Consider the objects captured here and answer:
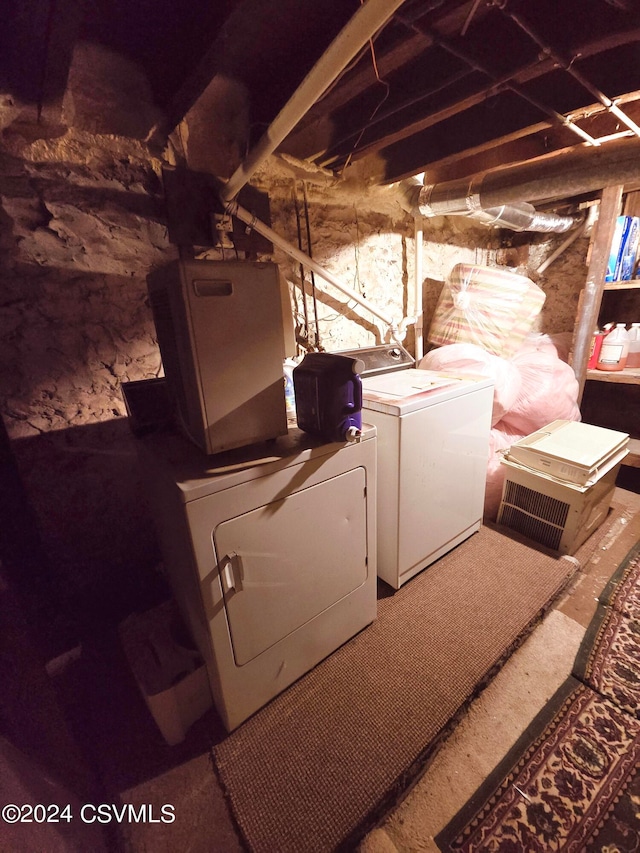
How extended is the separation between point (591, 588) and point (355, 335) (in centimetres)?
192

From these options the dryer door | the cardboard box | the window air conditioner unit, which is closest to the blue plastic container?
the dryer door

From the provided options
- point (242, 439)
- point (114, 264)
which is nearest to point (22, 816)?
point (242, 439)

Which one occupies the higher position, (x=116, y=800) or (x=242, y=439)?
(x=242, y=439)

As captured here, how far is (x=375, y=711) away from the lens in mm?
1185

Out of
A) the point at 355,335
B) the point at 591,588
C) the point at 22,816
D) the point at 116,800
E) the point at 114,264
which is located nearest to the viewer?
the point at 22,816

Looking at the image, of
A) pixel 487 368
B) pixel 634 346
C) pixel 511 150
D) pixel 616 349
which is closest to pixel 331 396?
pixel 487 368

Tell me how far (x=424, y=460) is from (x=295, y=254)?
4.16 ft

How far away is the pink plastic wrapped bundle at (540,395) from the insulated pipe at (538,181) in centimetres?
97

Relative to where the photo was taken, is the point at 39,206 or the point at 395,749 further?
the point at 39,206

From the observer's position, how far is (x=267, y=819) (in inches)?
37.4

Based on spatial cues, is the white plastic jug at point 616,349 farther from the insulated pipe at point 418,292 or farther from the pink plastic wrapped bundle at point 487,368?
the insulated pipe at point 418,292

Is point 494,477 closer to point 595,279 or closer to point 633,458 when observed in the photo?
point 633,458

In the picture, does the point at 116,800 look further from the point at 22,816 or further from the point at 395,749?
the point at 395,749

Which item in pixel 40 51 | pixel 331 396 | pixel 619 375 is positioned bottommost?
pixel 619 375
